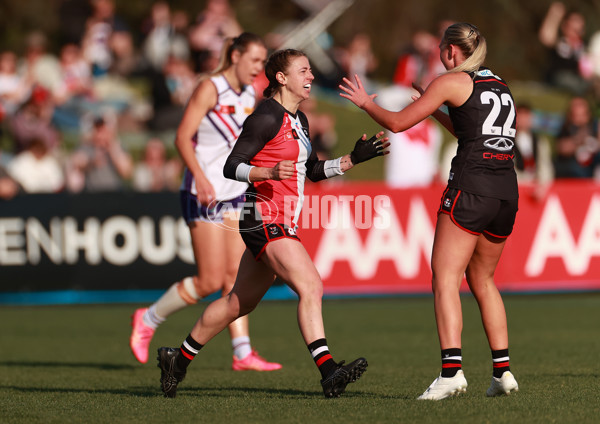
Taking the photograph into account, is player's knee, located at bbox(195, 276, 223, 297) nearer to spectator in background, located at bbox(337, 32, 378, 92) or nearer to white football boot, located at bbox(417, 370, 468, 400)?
white football boot, located at bbox(417, 370, 468, 400)

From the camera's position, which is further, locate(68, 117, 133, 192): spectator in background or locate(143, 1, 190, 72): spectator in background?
locate(143, 1, 190, 72): spectator in background

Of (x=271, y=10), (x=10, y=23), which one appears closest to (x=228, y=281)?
(x=10, y=23)

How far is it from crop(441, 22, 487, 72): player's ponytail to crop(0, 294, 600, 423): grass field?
1958 mm

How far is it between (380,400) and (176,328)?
5.56 meters

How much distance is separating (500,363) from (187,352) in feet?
6.46

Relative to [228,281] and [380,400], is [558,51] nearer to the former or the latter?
[228,281]

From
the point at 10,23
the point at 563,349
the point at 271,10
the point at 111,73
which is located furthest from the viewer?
the point at 271,10

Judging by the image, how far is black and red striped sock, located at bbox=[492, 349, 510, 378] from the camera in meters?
6.54

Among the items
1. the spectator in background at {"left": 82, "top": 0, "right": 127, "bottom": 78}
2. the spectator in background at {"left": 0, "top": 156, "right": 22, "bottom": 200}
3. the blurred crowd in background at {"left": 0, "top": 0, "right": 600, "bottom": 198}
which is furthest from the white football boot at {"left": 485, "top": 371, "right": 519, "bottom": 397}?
the spectator in background at {"left": 82, "top": 0, "right": 127, "bottom": 78}

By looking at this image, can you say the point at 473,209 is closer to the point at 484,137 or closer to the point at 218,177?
the point at 484,137

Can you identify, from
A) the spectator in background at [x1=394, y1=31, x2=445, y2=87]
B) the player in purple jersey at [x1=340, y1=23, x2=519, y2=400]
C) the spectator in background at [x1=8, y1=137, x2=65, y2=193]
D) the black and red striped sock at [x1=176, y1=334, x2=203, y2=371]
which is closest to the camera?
the player in purple jersey at [x1=340, y1=23, x2=519, y2=400]

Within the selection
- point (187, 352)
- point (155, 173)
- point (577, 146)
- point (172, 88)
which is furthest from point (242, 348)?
point (172, 88)

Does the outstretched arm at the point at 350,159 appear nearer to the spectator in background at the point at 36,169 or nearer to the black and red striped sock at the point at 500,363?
the black and red striped sock at the point at 500,363

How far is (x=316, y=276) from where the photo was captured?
257 inches
